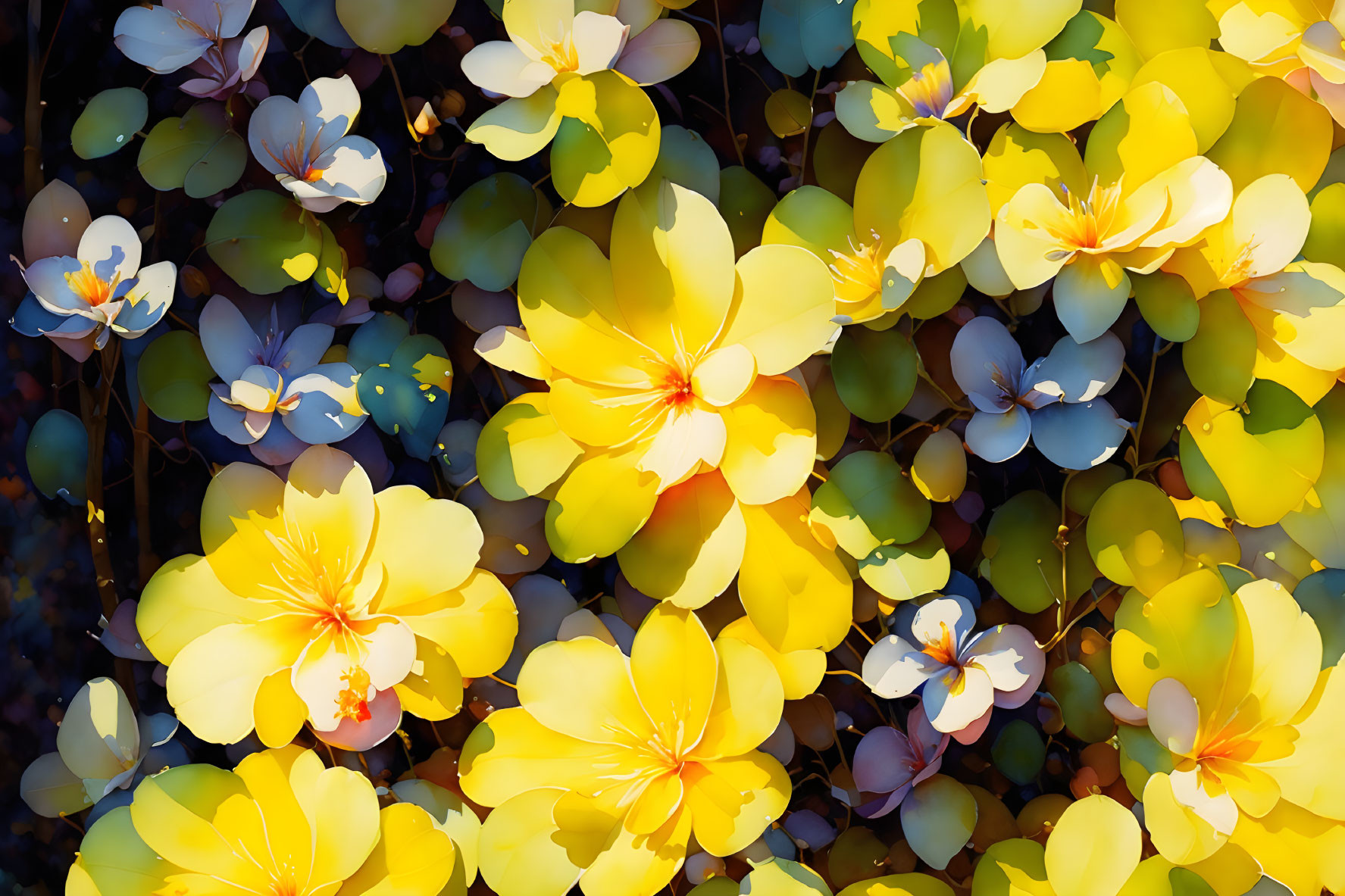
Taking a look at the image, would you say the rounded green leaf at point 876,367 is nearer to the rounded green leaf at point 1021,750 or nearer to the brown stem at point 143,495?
the rounded green leaf at point 1021,750


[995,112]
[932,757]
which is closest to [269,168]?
[995,112]

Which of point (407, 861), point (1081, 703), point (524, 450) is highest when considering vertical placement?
point (524, 450)

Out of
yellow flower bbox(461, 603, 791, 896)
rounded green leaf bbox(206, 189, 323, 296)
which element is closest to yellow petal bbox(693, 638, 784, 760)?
yellow flower bbox(461, 603, 791, 896)

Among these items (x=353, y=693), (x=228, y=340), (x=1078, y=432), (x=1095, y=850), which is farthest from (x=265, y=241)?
(x=1095, y=850)

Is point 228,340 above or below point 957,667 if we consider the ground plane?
above

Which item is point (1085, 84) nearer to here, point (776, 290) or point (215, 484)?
point (776, 290)

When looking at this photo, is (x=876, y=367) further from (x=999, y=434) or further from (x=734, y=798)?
(x=734, y=798)
